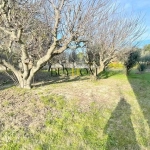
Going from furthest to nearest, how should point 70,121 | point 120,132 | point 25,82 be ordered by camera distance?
point 25,82 → point 70,121 → point 120,132

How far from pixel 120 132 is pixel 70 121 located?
1.47 m

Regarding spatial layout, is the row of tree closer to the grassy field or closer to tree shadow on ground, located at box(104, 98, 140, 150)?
the grassy field

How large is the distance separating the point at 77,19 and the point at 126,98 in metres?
4.04

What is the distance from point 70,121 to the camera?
6.10 m

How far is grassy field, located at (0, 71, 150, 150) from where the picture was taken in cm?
503

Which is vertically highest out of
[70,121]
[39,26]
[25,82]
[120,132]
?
[39,26]

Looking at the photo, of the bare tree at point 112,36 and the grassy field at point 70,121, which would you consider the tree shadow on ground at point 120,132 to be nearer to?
the grassy field at point 70,121

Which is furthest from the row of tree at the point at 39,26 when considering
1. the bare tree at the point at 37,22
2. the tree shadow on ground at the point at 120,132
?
the tree shadow on ground at the point at 120,132

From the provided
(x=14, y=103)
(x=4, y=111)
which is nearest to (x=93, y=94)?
(x=14, y=103)

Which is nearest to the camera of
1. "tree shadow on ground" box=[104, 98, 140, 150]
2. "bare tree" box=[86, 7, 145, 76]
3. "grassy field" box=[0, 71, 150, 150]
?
"grassy field" box=[0, 71, 150, 150]

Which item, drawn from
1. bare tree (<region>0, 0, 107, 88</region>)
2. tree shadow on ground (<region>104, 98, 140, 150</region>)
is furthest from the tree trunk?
tree shadow on ground (<region>104, 98, 140, 150</region>)

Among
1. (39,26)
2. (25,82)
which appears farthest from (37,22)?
(25,82)

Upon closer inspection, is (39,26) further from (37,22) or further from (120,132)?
(120,132)

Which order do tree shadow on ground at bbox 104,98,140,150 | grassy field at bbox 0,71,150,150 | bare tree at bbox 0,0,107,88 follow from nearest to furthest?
grassy field at bbox 0,71,150,150 < tree shadow on ground at bbox 104,98,140,150 < bare tree at bbox 0,0,107,88
